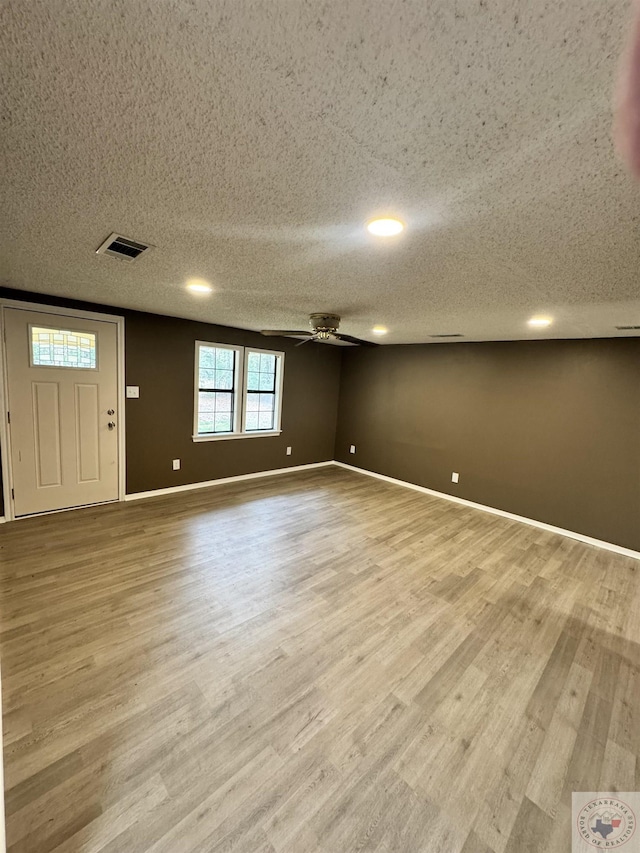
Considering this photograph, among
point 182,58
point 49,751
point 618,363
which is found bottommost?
point 49,751

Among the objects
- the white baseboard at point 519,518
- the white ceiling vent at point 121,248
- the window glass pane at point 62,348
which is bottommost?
the white baseboard at point 519,518

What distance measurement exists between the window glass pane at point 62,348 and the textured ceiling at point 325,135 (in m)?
1.47

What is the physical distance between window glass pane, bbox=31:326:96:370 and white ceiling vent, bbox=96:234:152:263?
1.87 metres

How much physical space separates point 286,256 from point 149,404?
2977 millimetres

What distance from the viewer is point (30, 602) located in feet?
7.25

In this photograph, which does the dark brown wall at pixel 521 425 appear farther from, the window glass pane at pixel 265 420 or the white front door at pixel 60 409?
the white front door at pixel 60 409

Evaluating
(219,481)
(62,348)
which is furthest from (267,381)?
(62,348)

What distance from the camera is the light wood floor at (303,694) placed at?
1218 mm

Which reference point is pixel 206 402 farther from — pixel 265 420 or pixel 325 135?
pixel 325 135

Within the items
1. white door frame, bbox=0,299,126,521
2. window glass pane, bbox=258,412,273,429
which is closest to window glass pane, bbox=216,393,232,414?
window glass pane, bbox=258,412,273,429

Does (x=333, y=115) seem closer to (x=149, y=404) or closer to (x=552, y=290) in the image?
(x=552, y=290)

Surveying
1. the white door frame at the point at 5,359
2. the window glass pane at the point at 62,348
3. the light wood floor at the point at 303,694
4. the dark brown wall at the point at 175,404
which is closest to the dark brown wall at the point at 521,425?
the light wood floor at the point at 303,694

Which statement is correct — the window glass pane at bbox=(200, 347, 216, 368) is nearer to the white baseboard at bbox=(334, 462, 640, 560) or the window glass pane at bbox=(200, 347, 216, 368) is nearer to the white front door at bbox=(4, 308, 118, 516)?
the white front door at bbox=(4, 308, 118, 516)

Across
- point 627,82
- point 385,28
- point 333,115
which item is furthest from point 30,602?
point 627,82
